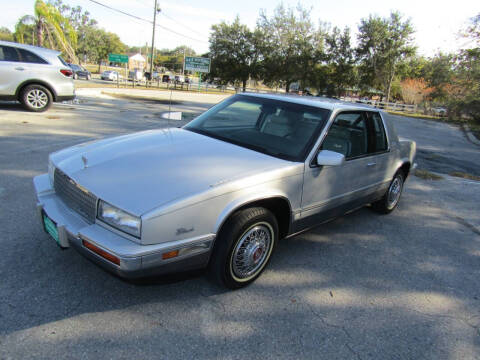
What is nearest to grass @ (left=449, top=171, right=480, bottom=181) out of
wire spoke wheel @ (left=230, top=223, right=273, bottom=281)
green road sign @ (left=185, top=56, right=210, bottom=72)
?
wire spoke wheel @ (left=230, top=223, right=273, bottom=281)

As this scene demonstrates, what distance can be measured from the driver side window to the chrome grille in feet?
6.88

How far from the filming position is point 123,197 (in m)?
→ 2.30

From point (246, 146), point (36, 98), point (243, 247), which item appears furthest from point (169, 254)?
point (36, 98)

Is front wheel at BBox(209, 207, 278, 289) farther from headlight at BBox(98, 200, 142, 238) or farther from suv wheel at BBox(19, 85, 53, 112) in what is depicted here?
suv wheel at BBox(19, 85, 53, 112)

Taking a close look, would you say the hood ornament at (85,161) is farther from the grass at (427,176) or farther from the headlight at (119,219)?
the grass at (427,176)

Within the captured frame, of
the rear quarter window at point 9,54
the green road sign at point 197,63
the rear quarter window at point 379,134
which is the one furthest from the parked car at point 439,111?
the rear quarter window at point 9,54

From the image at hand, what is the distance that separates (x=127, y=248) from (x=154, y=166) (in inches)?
30.2

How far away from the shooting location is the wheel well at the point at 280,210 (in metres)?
2.85

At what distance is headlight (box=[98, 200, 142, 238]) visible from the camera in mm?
2186

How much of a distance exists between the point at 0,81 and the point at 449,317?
10.8m

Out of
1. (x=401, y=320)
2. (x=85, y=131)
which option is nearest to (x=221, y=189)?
(x=401, y=320)

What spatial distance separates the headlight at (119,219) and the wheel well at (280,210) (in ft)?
3.12

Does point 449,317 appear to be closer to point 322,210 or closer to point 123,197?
point 322,210

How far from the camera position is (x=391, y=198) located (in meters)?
4.91
